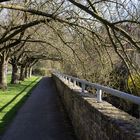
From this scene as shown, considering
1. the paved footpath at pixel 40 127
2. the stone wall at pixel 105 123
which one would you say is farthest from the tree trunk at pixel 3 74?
the stone wall at pixel 105 123

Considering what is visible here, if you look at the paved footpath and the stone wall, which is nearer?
the stone wall

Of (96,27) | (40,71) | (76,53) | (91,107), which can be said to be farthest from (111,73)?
(40,71)

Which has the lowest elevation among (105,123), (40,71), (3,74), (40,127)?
(40,127)

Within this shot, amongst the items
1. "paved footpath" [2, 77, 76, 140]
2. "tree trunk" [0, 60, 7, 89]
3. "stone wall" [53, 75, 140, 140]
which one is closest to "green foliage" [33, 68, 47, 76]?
"tree trunk" [0, 60, 7, 89]

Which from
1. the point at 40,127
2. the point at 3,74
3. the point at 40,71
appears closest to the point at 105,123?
the point at 40,127

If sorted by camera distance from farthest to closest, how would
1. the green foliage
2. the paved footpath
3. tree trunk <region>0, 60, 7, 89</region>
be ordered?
the green foliage, tree trunk <region>0, 60, 7, 89</region>, the paved footpath

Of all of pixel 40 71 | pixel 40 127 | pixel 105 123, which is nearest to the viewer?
pixel 105 123

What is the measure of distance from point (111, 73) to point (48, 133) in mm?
3795

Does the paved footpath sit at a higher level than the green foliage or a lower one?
lower

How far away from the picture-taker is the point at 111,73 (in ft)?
49.7

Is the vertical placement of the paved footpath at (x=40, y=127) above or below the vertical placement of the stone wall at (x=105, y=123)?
below

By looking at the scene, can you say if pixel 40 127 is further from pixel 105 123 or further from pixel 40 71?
pixel 40 71

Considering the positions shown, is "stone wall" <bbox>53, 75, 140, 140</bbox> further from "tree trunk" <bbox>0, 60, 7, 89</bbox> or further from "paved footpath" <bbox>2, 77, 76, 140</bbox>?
"tree trunk" <bbox>0, 60, 7, 89</bbox>

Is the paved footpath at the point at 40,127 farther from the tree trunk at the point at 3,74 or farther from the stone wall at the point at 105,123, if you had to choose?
the tree trunk at the point at 3,74
